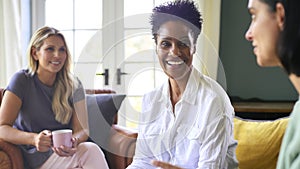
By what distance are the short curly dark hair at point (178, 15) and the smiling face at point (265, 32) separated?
1.76 ft

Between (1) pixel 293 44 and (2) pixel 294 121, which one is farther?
(2) pixel 294 121

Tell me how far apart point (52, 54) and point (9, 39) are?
4.38 feet

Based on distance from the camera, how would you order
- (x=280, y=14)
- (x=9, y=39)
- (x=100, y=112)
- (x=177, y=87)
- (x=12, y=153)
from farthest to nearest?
(x=9, y=39) < (x=100, y=112) < (x=12, y=153) < (x=177, y=87) < (x=280, y=14)

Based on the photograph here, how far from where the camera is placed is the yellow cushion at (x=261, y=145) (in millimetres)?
1663

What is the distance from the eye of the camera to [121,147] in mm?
1747

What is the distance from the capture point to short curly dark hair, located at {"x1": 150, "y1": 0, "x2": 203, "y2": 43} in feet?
3.92

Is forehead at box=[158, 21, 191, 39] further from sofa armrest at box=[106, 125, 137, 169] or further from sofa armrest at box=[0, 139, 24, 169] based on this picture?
sofa armrest at box=[0, 139, 24, 169]

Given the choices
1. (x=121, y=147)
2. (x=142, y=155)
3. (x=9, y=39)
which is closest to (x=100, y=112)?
(x=121, y=147)

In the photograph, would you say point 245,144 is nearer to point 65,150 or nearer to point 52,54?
point 65,150

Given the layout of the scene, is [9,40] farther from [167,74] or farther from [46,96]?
[167,74]

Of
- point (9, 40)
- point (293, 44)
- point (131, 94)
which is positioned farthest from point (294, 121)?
point (9, 40)

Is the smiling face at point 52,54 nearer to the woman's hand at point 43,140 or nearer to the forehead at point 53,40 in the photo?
the forehead at point 53,40

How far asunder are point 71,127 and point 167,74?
0.81 m

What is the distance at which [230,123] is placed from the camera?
4.09 feet
